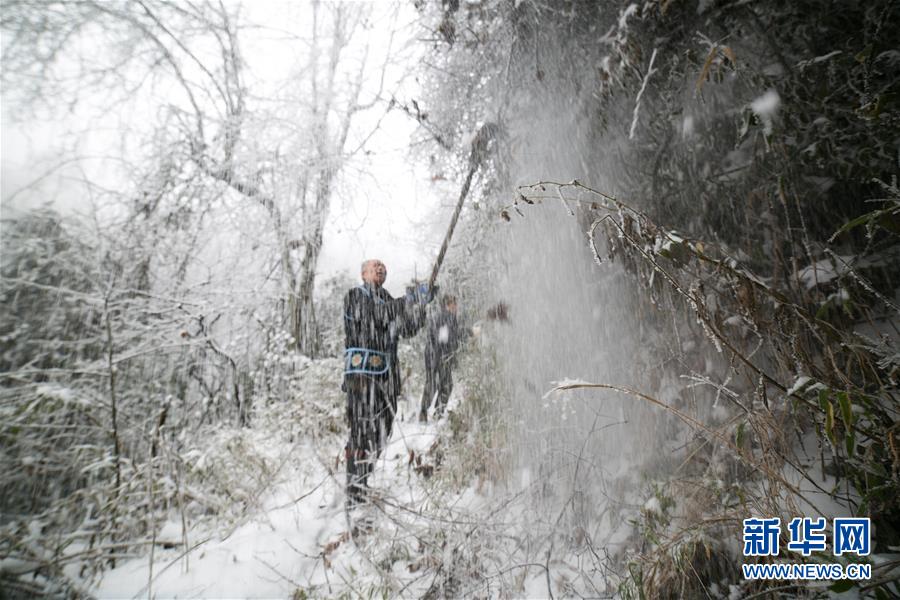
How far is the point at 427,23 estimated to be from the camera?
2861 millimetres

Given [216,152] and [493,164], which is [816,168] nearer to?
[493,164]

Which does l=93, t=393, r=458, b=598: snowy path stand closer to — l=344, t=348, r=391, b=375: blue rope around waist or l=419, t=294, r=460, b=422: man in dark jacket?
l=344, t=348, r=391, b=375: blue rope around waist

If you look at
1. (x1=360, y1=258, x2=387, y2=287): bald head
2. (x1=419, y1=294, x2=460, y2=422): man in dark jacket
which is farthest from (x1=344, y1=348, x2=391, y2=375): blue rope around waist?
(x1=419, y1=294, x2=460, y2=422): man in dark jacket

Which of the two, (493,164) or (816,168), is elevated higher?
(493,164)

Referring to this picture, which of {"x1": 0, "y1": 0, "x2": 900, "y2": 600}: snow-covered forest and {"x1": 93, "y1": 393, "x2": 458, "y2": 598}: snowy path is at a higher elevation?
{"x1": 0, "y1": 0, "x2": 900, "y2": 600}: snow-covered forest

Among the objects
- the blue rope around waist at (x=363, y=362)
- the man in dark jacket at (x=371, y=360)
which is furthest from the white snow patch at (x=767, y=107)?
the blue rope around waist at (x=363, y=362)

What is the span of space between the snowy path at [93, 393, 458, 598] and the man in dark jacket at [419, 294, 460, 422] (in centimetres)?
96

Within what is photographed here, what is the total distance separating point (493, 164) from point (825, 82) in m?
1.85

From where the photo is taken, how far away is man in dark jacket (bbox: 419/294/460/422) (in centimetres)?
373

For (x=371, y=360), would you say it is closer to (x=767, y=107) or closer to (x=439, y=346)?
(x=439, y=346)

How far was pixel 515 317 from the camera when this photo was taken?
9.29 ft

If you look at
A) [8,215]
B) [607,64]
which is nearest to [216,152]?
[8,215]

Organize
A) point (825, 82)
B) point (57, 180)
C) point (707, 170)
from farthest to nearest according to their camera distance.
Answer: point (57, 180) < point (707, 170) < point (825, 82)

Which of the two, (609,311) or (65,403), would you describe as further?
(65,403)
